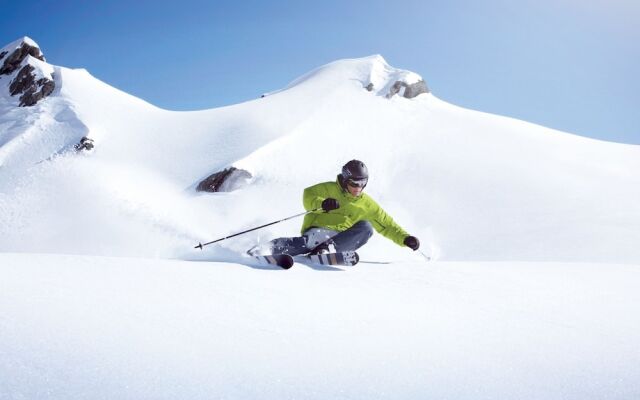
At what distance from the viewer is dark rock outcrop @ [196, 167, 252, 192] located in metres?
17.0

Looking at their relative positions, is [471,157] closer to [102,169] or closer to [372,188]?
[372,188]

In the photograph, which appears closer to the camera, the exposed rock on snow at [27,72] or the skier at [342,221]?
the skier at [342,221]

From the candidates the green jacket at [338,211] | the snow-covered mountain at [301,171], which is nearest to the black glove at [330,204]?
the green jacket at [338,211]

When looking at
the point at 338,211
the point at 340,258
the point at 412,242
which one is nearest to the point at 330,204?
the point at 338,211

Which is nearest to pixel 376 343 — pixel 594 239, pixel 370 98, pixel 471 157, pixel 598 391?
pixel 598 391

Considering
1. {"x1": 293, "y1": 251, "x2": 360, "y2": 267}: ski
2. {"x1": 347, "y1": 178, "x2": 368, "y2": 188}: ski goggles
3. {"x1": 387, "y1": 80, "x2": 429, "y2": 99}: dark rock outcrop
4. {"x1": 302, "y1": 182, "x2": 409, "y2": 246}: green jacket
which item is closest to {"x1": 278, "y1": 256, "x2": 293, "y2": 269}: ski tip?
{"x1": 293, "y1": 251, "x2": 360, "y2": 267}: ski

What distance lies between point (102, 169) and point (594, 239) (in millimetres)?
17533

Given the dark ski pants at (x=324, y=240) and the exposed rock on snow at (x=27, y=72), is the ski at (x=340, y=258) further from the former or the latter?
the exposed rock on snow at (x=27, y=72)

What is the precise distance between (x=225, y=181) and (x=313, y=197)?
12.8 m

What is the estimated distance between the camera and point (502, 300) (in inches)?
118

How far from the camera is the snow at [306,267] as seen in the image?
1.60m

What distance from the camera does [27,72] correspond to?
25.3 m

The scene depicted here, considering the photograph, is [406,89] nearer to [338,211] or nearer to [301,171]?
[301,171]

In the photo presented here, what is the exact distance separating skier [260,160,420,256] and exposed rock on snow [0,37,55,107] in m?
24.6
